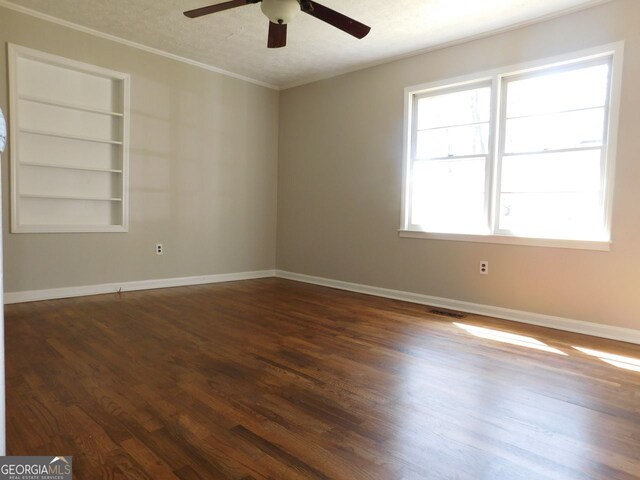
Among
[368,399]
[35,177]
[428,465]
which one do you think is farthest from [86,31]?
[428,465]

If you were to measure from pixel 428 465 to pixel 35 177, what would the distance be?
13.6 ft

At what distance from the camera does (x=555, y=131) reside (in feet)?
11.5

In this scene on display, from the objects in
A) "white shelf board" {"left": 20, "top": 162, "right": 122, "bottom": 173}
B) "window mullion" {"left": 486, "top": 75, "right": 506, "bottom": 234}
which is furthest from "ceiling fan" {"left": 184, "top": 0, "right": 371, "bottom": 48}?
"white shelf board" {"left": 20, "top": 162, "right": 122, "bottom": 173}

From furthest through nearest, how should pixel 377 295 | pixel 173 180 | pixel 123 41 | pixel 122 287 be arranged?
pixel 173 180
pixel 377 295
pixel 122 287
pixel 123 41

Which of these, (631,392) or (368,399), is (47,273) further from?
(631,392)

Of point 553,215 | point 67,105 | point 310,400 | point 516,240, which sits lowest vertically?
point 310,400

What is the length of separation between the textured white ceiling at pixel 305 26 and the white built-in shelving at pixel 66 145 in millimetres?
511

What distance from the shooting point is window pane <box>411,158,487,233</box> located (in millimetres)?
3969

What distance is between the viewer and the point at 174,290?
461 centimetres

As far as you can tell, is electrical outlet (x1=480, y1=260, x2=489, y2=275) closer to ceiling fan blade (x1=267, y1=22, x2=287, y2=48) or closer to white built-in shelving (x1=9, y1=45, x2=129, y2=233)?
ceiling fan blade (x1=267, y1=22, x2=287, y2=48)

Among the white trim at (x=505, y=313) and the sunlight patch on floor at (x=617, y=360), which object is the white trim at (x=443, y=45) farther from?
the sunlight patch on floor at (x=617, y=360)

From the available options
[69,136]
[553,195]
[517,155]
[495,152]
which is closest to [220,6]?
[69,136]

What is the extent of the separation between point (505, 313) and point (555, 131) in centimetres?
165

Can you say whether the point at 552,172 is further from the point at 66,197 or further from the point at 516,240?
the point at 66,197
